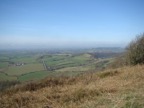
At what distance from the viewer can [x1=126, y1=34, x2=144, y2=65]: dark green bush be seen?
14.1 metres

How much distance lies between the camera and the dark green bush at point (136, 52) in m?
Answer: 14.1

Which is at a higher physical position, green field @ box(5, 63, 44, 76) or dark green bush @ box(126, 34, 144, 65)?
dark green bush @ box(126, 34, 144, 65)

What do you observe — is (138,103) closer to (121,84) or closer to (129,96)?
(129,96)

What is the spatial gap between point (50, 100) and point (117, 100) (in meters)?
1.67

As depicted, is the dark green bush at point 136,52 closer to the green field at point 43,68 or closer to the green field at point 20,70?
the green field at point 43,68

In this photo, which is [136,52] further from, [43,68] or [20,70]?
[20,70]

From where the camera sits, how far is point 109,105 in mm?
4238

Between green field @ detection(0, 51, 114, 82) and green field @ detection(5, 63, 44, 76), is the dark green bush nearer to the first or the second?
green field @ detection(0, 51, 114, 82)

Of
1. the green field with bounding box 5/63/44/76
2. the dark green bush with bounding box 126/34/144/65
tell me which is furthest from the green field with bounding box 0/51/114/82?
the dark green bush with bounding box 126/34/144/65

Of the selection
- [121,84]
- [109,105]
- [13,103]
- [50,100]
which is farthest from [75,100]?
[121,84]

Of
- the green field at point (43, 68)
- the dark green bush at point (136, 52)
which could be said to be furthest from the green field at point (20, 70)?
the dark green bush at point (136, 52)

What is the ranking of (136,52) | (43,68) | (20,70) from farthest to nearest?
(43,68) → (20,70) → (136,52)

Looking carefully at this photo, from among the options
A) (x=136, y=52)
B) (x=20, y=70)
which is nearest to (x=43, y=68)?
(x=20, y=70)

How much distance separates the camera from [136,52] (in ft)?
48.4
